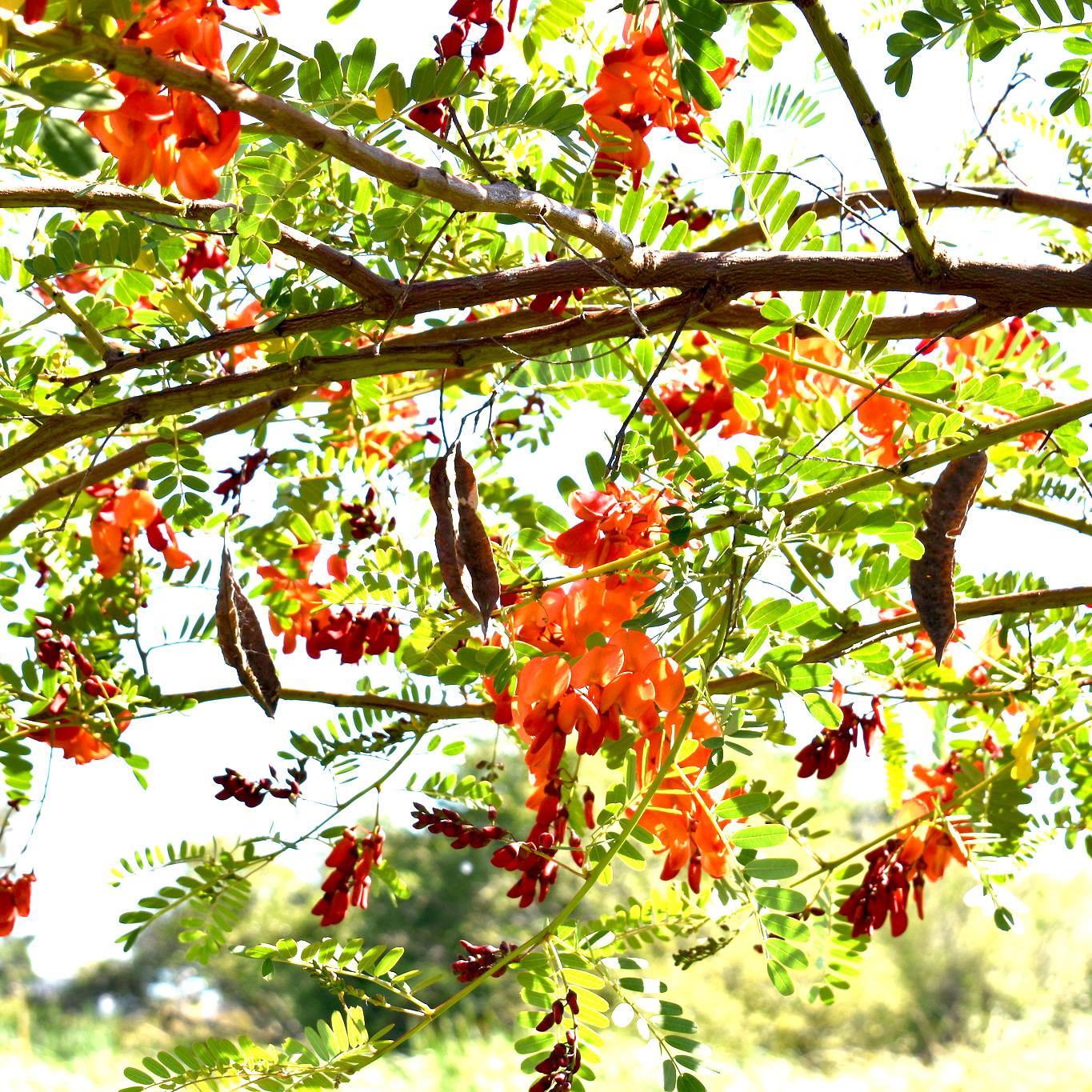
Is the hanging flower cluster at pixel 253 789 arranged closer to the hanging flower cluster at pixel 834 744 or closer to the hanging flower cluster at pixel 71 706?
the hanging flower cluster at pixel 71 706

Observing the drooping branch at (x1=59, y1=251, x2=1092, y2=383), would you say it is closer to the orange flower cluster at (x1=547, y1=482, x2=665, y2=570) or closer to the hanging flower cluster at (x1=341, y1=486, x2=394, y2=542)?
the orange flower cluster at (x1=547, y1=482, x2=665, y2=570)

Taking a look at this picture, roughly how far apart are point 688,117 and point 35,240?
0.72 m

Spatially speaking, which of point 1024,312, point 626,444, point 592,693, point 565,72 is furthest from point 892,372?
point 565,72

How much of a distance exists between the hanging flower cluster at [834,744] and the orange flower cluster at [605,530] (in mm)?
268

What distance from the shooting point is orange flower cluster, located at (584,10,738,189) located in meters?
0.91

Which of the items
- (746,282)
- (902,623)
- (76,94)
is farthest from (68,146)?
(902,623)

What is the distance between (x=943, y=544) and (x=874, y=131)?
29 cm

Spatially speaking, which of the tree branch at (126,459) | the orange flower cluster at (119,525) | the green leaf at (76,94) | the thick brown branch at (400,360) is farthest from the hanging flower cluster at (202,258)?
the green leaf at (76,94)

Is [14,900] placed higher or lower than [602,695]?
lower

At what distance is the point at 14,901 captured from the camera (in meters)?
1.33

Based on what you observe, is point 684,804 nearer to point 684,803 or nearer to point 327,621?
point 684,803

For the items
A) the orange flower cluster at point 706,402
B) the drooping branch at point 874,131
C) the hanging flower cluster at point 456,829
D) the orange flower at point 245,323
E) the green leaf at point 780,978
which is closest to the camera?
the drooping branch at point 874,131

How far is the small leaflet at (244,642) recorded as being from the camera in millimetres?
922

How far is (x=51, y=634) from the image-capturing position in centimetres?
119
